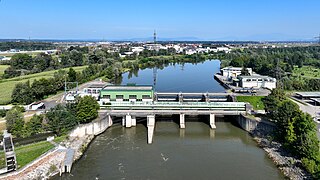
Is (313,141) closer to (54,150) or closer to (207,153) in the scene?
(207,153)

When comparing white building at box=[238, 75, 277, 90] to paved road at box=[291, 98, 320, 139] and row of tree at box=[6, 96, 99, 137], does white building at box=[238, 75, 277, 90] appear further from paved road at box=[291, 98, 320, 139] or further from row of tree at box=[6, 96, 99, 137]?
row of tree at box=[6, 96, 99, 137]

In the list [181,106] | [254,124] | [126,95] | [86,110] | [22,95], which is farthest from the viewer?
[22,95]

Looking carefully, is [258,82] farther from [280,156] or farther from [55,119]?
[55,119]

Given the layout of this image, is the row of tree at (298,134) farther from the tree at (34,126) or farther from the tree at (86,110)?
the tree at (34,126)

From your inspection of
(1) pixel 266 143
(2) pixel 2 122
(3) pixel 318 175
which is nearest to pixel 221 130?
(1) pixel 266 143

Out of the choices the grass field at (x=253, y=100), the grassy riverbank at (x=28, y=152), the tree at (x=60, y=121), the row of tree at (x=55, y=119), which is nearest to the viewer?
the grassy riverbank at (x=28, y=152)

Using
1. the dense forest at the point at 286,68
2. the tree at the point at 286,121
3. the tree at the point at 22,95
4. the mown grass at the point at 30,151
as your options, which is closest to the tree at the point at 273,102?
the tree at the point at 286,121

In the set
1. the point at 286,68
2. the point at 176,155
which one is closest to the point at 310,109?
the point at 176,155
